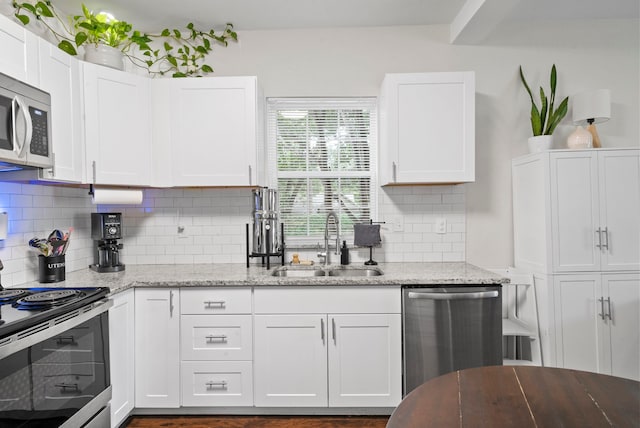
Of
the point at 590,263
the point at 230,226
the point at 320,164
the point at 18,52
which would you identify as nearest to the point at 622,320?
the point at 590,263

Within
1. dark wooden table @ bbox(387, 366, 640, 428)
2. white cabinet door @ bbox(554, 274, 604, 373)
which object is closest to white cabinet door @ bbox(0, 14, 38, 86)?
dark wooden table @ bbox(387, 366, 640, 428)

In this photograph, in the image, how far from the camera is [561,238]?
2480mm

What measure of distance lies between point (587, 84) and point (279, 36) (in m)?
2.46

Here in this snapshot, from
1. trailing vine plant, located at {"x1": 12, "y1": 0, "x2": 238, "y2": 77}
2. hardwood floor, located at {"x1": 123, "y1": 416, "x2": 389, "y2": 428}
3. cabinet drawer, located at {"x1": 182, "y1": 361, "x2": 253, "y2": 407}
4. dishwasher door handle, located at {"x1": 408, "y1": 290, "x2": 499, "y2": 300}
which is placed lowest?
hardwood floor, located at {"x1": 123, "y1": 416, "x2": 389, "y2": 428}

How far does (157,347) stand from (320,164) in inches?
69.6

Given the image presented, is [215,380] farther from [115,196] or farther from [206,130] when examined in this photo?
[206,130]

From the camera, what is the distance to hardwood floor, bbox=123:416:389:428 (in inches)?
89.7

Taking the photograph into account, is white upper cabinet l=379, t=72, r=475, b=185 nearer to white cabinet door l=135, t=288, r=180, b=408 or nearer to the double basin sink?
the double basin sink

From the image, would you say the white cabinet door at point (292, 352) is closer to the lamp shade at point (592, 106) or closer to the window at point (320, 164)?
the window at point (320, 164)

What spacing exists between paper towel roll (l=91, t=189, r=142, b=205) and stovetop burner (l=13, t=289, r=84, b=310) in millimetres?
888

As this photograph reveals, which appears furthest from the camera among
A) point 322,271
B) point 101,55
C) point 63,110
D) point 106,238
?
point 322,271

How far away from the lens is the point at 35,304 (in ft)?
5.30

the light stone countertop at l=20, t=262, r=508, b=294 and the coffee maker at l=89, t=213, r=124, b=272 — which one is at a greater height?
the coffee maker at l=89, t=213, r=124, b=272

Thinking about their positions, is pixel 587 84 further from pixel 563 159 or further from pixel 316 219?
pixel 316 219
